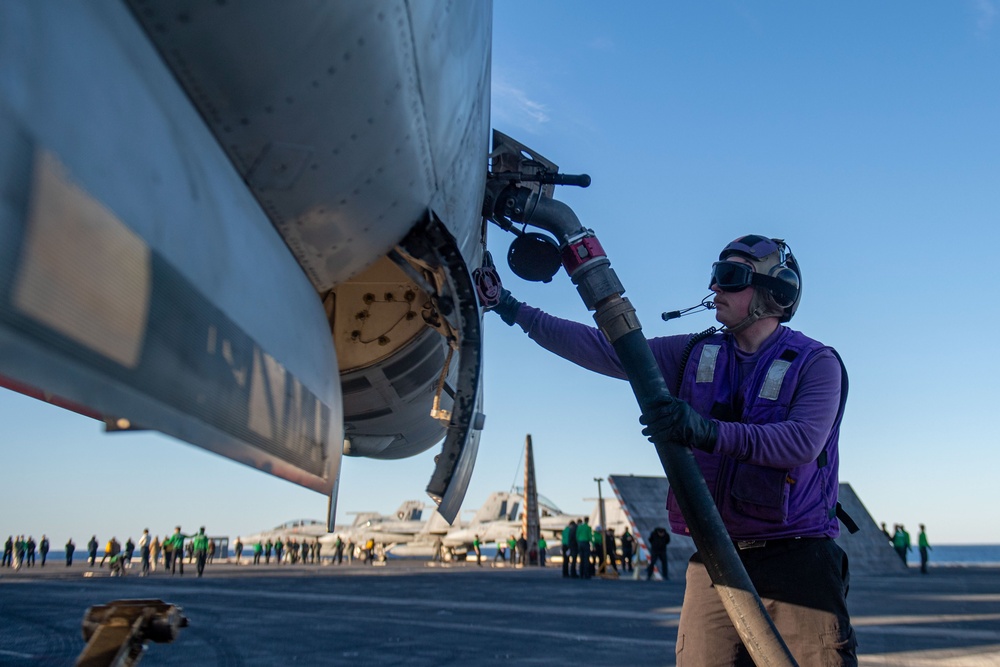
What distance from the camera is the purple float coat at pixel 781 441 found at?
2.40 m

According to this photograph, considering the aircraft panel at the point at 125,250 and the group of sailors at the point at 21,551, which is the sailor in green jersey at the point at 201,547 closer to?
the group of sailors at the point at 21,551

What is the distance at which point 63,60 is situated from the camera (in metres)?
1.55

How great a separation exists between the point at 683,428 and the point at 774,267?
0.83 metres

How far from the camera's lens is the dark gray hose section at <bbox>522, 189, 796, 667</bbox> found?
2.22 m

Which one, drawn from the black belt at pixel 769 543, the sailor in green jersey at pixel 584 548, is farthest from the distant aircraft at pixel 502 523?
the black belt at pixel 769 543

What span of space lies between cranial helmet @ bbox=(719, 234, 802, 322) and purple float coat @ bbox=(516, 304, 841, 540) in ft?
0.44

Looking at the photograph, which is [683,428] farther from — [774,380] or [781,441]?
[774,380]

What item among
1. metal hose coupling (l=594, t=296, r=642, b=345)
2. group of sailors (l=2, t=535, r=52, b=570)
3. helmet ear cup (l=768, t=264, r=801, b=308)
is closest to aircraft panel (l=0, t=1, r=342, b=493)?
metal hose coupling (l=594, t=296, r=642, b=345)

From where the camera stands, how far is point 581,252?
3316mm

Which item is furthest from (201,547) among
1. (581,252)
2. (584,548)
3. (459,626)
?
(581,252)

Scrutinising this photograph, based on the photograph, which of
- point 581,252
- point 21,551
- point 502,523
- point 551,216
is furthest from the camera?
point 502,523

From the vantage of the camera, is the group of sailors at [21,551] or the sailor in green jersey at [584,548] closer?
the sailor in green jersey at [584,548]

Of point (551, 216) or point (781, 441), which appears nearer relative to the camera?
point (781, 441)

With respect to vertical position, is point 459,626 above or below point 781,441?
below
